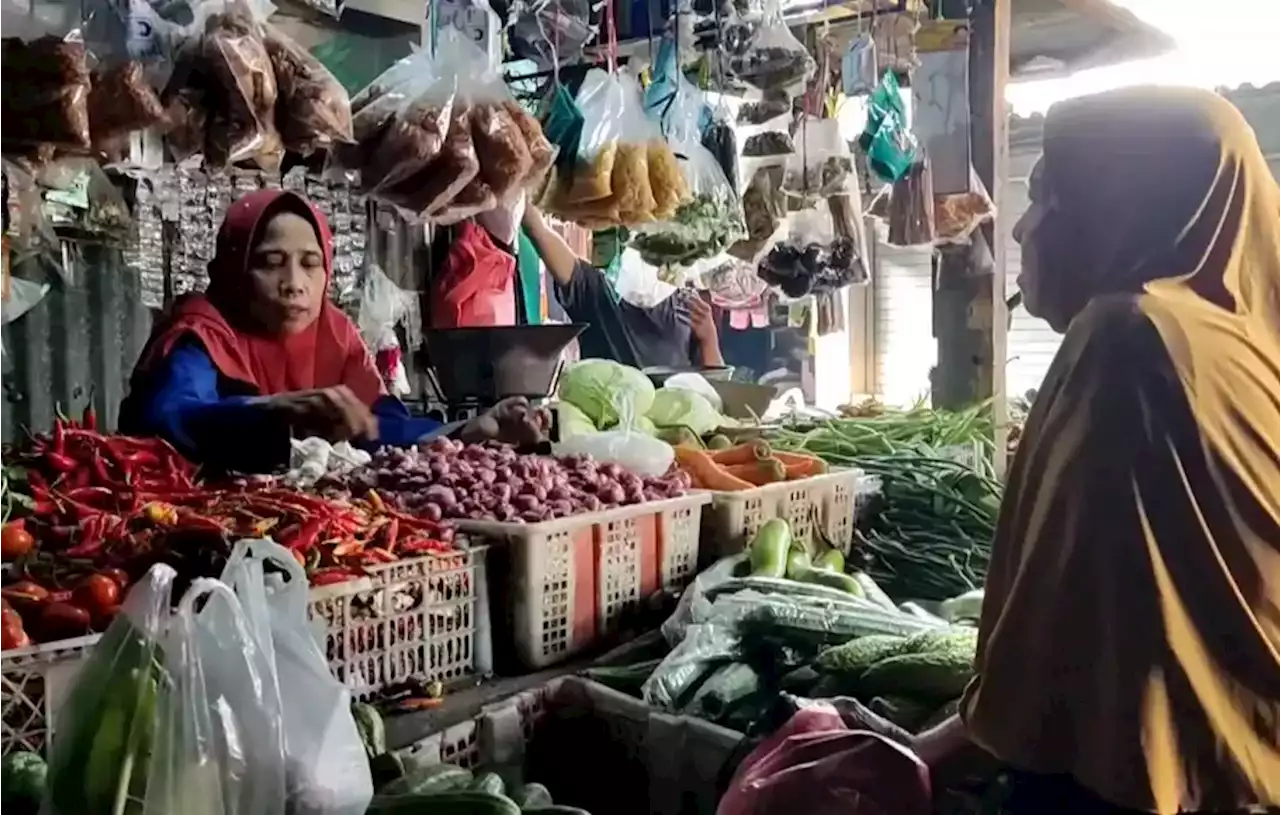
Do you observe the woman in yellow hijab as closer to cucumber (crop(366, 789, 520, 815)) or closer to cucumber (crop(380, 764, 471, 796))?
cucumber (crop(366, 789, 520, 815))

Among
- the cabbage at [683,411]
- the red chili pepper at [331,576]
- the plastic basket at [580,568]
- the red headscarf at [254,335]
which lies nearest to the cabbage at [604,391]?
the cabbage at [683,411]

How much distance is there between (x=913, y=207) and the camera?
3539mm

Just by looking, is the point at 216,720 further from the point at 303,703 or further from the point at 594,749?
the point at 594,749

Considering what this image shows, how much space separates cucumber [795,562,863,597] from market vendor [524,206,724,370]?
11.6ft

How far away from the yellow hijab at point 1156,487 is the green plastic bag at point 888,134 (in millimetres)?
2310

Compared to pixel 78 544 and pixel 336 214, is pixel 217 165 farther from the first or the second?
pixel 336 214

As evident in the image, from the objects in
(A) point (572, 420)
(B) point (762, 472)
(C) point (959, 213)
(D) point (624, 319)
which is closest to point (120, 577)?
(B) point (762, 472)

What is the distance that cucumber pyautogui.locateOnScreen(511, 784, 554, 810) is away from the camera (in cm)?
166

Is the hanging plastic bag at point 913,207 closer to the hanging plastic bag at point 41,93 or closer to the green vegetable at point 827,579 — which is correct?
the green vegetable at point 827,579

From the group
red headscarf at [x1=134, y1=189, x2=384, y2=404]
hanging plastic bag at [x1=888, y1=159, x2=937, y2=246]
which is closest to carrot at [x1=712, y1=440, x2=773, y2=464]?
hanging plastic bag at [x1=888, y1=159, x2=937, y2=246]

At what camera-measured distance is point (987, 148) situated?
3742 mm

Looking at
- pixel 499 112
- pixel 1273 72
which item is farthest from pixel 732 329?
pixel 499 112

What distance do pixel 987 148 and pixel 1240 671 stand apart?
115 inches

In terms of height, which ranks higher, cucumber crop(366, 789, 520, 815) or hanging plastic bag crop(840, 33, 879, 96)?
hanging plastic bag crop(840, 33, 879, 96)
